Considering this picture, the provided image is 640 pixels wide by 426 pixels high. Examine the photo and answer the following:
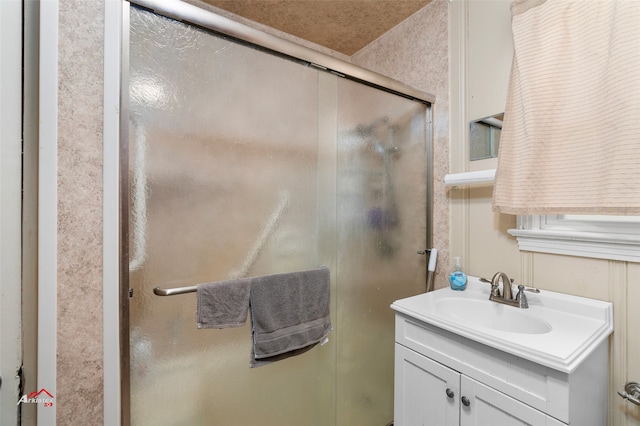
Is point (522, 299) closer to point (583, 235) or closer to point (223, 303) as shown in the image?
point (583, 235)

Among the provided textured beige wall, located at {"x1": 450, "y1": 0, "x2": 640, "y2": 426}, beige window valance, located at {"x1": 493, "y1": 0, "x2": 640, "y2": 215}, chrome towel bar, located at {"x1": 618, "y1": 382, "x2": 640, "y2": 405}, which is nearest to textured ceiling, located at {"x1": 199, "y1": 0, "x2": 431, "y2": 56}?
textured beige wall, located at {"x1": 450, "y1": 0, "x2": 640, "y2": 426}

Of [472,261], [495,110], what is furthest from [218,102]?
[472,261]

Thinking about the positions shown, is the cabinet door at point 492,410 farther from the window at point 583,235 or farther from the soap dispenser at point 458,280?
the window at point 583,235

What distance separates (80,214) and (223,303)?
1.60ft

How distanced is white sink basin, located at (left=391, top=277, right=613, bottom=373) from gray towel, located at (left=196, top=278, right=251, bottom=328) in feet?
2.04

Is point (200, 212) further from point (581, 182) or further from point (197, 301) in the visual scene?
point (581, 182)

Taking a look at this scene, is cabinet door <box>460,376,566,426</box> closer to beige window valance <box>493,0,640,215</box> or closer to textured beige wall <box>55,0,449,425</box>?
beige window valance <box>493,0,640,215</box>

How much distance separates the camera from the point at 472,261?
1.46 m

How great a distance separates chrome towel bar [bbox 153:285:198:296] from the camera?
874mm

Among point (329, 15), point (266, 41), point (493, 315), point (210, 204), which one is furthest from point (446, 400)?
point (329, 15)

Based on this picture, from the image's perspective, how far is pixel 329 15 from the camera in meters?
1.75

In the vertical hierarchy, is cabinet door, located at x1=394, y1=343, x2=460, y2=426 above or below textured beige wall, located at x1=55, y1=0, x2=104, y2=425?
below

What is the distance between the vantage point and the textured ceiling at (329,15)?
5.42ft

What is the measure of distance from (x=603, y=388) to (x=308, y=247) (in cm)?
116
